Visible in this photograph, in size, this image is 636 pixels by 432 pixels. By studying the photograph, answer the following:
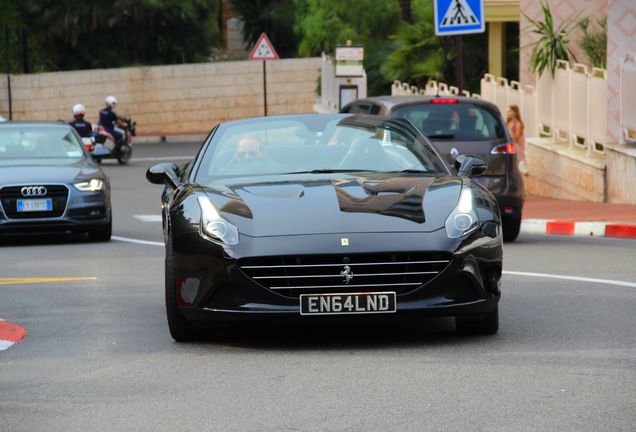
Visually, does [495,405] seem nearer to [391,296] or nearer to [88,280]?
[391,296]

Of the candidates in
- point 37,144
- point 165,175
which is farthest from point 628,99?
point 165,175

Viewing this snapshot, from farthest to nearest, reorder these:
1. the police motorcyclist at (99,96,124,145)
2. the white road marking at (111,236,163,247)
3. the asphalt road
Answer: the police motorcyclist at (99,96,124,145)
the white road marking at (111,236,163,247)
the asphalt road

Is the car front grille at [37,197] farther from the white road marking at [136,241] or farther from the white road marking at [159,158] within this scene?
the white road marking at [159,158]

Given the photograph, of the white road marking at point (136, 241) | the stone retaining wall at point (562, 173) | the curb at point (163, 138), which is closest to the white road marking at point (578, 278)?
the white road marking at point (136, 241)

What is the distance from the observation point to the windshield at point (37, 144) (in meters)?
18.2

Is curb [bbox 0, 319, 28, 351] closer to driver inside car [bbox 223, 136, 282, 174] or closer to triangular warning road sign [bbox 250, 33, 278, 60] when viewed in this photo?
driver inside car [bbox 223, 136, 282, 174]

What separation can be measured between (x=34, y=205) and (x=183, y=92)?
37.0m

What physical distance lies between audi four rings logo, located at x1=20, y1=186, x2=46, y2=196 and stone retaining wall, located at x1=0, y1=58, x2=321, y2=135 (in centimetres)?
3472

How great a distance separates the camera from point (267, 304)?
8547mm

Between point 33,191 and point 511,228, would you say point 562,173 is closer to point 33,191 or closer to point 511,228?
point 511,228

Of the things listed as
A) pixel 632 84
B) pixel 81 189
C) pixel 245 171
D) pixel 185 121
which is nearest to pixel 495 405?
pixel 245 171

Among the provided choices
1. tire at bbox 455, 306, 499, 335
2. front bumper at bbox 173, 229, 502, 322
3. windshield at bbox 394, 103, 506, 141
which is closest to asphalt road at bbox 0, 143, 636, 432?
tire at bbox 455, 306, 499, 335

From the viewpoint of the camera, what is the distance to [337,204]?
350 inches

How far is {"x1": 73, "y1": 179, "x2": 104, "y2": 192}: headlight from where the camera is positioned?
56.6 ft
